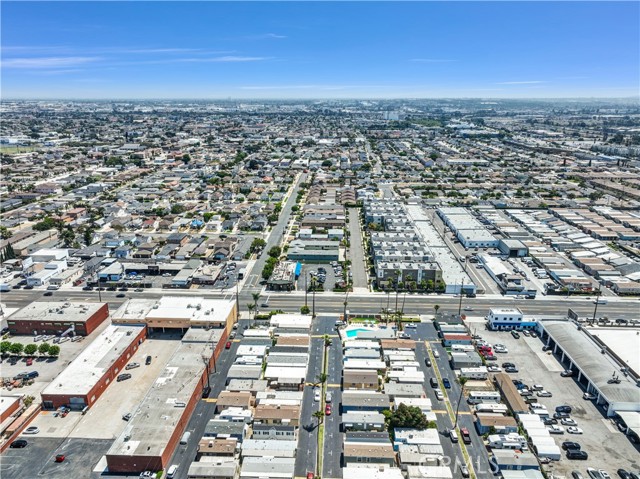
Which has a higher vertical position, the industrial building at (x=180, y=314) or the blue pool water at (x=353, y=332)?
the industrial building at (x=180, y=314)

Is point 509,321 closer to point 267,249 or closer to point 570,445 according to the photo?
point 570,445

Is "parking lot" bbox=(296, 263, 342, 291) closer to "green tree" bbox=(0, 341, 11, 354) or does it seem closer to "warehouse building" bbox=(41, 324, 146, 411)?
"warehouse building" bbox=(41, 324, 146, 411)

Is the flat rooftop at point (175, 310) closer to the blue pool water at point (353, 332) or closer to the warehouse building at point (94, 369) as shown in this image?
the warehouse building at point (94, 369)

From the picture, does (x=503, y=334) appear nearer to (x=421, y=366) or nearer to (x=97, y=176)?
(x=421, y=366)

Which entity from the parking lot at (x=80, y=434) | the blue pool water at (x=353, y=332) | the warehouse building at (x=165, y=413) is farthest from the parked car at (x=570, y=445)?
the parking lot at (x=80, y=434)

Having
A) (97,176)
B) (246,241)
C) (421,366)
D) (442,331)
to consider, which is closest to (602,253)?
(442,331)
